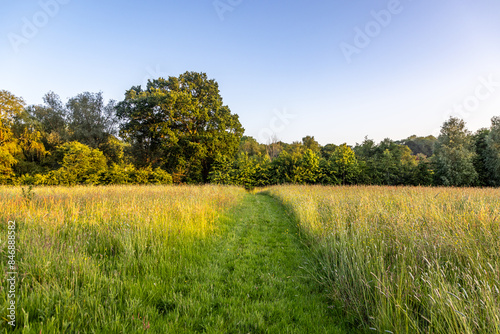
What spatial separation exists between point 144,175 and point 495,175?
44.4 meters

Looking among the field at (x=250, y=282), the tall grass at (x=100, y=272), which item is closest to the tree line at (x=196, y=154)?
the tall grass at (x=100, y=272)

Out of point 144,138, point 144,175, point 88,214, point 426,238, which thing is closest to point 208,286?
point 426,238

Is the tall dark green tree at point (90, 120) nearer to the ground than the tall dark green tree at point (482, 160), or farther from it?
farther from it

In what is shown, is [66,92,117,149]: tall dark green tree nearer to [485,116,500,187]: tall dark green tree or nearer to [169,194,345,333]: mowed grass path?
[169,194,345,333]: mowed grass path

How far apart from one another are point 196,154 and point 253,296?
2358 centimetres

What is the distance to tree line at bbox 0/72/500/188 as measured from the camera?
22.6 metres

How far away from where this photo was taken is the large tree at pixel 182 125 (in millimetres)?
24172

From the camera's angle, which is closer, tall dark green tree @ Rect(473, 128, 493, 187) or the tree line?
the tree line

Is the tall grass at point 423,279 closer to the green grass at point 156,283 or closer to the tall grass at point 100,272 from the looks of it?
the green grass at point 156,283

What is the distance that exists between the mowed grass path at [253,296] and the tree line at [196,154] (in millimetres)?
21664

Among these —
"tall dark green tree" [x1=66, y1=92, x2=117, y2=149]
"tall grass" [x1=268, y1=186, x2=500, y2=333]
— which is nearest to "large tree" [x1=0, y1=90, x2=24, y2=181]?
"tall dark green tree" [x1=66, y1=92, x2=117, y2=149]

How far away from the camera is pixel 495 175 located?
23172 mm

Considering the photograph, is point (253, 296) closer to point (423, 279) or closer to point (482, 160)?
point (423, 279)

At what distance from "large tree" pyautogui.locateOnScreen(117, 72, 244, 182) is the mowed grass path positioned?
2202 centimetres
